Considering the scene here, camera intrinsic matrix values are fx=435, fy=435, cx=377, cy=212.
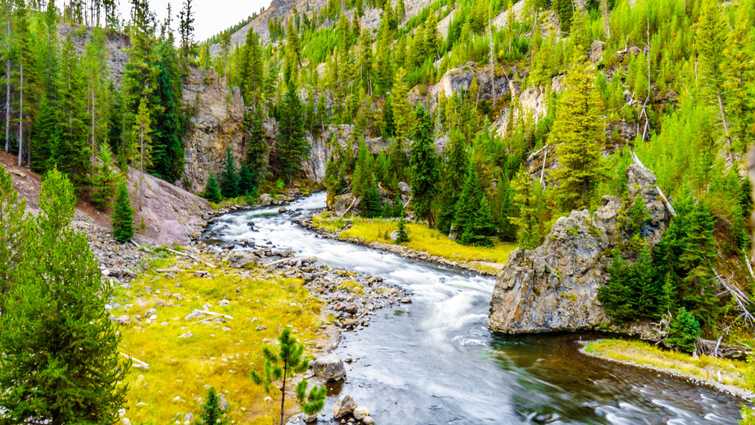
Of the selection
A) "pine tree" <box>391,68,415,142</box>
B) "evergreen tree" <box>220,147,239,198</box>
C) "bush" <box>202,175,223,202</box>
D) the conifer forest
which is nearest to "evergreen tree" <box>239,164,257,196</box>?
the conifer forest

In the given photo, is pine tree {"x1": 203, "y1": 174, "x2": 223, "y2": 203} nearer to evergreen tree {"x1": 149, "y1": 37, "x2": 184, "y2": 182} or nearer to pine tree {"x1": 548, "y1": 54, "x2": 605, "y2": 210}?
evergreen tree {"x1": 149, "y1": 37, "x2": 184, "y2": 182}

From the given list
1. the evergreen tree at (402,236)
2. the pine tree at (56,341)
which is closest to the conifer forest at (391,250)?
the pine tree at (56,341)

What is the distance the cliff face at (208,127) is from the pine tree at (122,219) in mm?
38967

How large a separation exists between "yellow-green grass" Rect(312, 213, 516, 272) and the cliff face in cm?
3002

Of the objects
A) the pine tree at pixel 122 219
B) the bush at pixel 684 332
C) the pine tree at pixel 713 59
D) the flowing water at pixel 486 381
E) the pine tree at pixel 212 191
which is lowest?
the flowing water at pixel 486 381

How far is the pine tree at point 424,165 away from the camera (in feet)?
215

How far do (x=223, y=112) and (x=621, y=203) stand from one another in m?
85.3

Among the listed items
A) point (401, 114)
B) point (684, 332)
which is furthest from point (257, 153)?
point (684, 332)

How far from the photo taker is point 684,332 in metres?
27.0

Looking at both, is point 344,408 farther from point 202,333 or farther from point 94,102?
point 94,102

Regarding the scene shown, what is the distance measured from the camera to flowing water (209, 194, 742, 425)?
67.6ft

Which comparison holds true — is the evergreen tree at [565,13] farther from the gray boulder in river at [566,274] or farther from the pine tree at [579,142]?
the gray boulder in river at [566,274]

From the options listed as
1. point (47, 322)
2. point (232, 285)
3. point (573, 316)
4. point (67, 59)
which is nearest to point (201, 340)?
point (232, 285)

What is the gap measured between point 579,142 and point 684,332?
67.1ft
